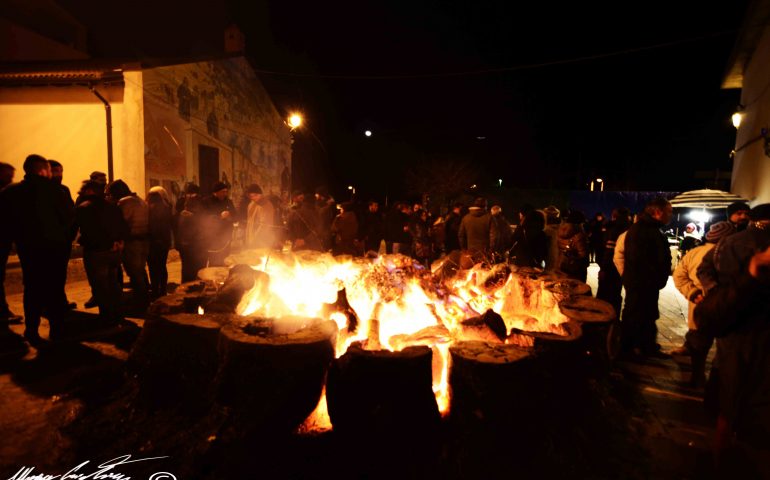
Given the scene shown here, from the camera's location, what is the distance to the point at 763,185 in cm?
1120

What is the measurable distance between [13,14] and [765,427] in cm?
2772

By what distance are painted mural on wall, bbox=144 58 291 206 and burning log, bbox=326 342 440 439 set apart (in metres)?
11.3

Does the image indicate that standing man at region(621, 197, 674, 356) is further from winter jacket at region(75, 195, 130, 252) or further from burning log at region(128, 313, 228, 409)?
winter jacket at region(75, 195, 130, 252)

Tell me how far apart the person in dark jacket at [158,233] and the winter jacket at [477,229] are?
6254 millimetres

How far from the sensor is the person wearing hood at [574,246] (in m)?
7.41

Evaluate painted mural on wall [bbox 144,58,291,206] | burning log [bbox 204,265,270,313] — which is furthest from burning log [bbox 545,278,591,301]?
painted mural on wall [bbox 144,58,291,206]

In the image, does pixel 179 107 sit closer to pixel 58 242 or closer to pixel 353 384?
pixel 58 242

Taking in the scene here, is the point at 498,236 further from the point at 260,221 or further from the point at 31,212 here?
the point at 31,212

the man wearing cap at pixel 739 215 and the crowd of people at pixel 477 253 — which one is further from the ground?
the man wearing cap at pixel 739 215

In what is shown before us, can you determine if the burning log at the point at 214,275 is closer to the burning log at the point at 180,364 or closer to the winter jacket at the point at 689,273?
the burning log at the point at 180,364

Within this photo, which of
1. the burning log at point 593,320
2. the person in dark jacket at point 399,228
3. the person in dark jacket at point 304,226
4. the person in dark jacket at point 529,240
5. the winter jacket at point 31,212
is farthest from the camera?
the person in dark jacket at point 399,228

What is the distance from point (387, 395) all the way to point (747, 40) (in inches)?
658

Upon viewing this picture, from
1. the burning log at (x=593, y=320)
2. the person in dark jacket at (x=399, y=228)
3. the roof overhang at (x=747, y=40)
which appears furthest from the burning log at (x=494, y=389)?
the roof overhang at (x=747, y=40)

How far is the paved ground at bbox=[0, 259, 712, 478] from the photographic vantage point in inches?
141
